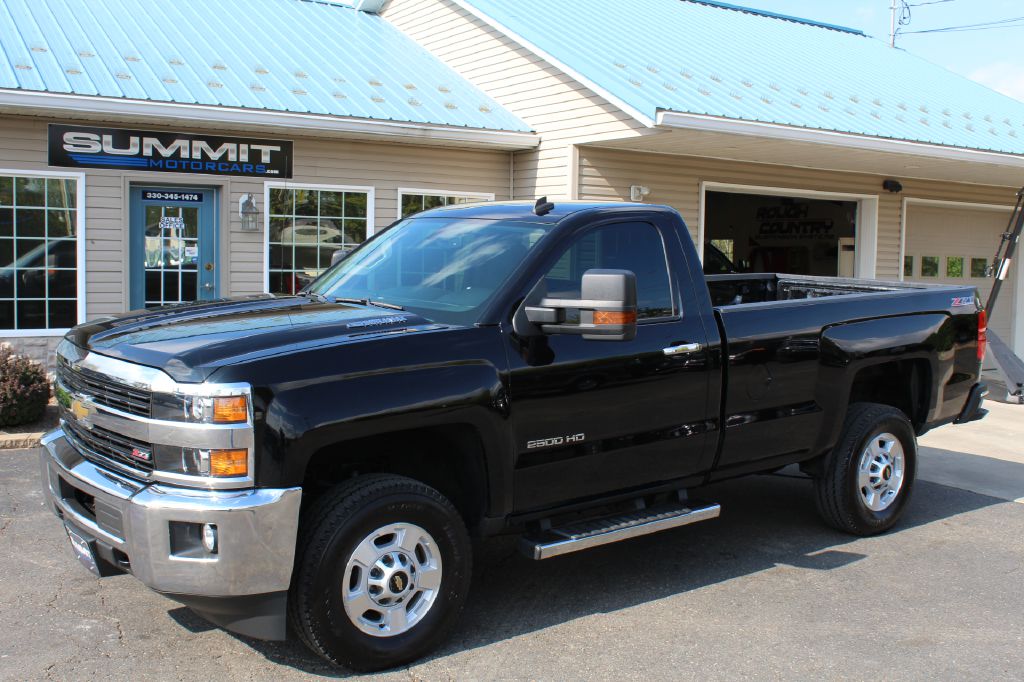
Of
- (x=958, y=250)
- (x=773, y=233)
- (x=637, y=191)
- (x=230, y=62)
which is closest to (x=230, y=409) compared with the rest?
(x=637, y=191)

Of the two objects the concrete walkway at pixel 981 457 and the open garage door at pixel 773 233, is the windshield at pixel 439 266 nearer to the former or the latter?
the concrete walkway at pixel 981 457

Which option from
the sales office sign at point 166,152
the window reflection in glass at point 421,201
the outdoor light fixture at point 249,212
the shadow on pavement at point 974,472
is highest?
the sales office sign at point 166,152

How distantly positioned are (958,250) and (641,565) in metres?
14.4

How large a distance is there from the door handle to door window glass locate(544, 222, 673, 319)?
0.63 ft

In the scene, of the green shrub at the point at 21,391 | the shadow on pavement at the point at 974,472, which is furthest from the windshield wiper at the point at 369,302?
the shadow on pavement at the point at 974,472

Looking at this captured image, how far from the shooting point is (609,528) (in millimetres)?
4816

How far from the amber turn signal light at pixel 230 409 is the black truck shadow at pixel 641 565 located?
1.20 m

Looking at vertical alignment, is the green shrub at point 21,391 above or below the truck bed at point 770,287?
below

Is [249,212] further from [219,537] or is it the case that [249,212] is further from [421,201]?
[219,537]

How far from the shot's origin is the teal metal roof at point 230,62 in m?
10.9

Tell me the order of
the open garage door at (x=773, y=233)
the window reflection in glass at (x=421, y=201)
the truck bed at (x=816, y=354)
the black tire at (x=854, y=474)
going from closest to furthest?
the truck bed at (x=816, y=354)
the black tire at (x=854, y=474)
the window reflection in glass at (x=421, y=201)
the open garage door at (x=773, y=233)

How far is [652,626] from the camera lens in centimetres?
476

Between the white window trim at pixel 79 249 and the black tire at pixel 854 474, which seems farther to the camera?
the white window trim at pixel 79 249

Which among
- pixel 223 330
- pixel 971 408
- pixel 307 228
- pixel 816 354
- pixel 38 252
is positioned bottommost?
pixel 971 408
